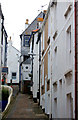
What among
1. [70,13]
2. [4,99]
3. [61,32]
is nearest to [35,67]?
[4,99]

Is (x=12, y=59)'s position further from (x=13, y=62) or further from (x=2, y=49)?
(x=2, y=49)

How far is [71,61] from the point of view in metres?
11.3

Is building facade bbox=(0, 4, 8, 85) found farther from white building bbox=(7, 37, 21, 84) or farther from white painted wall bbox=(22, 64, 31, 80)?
white building bbox=(7, 37, 21, 84)

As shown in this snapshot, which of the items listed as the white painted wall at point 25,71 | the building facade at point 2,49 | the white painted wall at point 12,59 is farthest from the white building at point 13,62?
the building facade at point 2,49

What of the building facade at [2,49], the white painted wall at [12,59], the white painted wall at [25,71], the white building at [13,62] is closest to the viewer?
the building facade at [2,49]

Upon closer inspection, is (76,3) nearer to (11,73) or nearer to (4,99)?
(4,99)

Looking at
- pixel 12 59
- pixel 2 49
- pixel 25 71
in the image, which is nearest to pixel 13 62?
pixel 12 59

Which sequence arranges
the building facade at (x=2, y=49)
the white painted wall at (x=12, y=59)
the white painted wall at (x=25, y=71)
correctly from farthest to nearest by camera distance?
the white painted wall at (x=12, y=59) → the white painted wall at (x=25, y=71) → the building facade at (x=2, y=49)

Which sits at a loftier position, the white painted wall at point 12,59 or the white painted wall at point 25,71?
the white painted wall at point 12,59

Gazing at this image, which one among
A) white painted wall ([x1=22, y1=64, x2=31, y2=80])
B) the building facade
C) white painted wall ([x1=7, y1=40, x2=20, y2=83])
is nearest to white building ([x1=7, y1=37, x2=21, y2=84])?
white painted wall ([x1=7, y1=40, x2=20, y2=83])

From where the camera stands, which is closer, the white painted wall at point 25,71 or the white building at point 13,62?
the white painted wall at point 25,71

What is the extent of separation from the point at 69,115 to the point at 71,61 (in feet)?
7.45

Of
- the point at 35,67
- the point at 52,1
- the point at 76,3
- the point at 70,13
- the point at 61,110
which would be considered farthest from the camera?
the point at 35,67

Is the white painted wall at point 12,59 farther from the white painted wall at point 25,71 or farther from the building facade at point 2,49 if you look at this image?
the building facade at point 2,49
